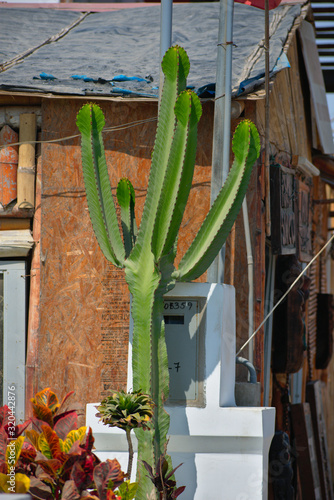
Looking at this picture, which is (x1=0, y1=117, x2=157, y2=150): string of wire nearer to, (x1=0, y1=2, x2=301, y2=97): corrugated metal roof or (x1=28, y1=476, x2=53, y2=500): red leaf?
(x1=0, y1=2, x2=301, y2=97): corrugated metal roof

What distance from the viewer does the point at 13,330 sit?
21.7ft

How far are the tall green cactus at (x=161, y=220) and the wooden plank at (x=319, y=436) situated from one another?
4605 millimetres

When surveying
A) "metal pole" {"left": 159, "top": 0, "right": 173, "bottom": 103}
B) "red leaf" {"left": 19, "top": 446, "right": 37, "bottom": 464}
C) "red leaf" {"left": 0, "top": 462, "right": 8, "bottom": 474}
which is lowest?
"red leaf" {"left": 0, "top": 462, "right": 8, "bottom": 474}

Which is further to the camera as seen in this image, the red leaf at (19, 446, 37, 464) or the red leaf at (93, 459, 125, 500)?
the red leaf at (19, 446, 37, 464)

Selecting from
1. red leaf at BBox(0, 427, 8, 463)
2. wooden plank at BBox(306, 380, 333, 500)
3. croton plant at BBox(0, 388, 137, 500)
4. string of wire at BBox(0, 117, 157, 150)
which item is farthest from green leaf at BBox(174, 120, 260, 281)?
wooden plank at BBox(306, 380, 333, 500)

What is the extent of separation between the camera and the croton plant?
4102 millimetres

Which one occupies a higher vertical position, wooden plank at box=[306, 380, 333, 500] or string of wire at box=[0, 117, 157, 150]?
string of wire at box=[0, 117, 157, 150]

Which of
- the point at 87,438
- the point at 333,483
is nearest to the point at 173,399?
the point at 87,438

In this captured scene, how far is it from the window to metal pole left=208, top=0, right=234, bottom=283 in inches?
A: 76.4

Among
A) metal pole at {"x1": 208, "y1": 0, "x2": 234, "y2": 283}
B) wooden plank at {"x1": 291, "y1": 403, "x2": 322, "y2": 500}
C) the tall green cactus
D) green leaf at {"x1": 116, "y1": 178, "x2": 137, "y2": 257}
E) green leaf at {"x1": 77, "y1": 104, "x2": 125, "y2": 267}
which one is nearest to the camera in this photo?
the tall green cactus

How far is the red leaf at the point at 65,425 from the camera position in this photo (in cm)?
460

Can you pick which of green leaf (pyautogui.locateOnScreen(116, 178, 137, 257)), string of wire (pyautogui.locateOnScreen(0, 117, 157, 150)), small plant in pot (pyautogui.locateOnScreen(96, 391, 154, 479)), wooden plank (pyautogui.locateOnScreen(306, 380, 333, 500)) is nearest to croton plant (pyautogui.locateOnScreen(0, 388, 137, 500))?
small plant in pot (pyautogui.locateOnScreen(96, 391, 154, 479))

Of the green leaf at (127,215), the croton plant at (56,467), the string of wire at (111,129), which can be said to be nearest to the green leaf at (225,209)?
the green leaf at (127,215)

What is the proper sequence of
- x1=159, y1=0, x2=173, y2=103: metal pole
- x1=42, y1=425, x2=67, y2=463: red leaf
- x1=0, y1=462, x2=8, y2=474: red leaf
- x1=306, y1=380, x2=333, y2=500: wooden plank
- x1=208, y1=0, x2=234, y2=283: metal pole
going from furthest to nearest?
x1=306, y1=380, x2=333, y2=500: wooden plank
x1=208, y1=0, x2=234, y2=283: metal pole
x1=159, y1=0, x2=173, y2=103: metal pole
x1=42, y1=425, x2=67, y2=463: red leaf
x1=0, y1=462, x2=8, y2=474: red leaf
